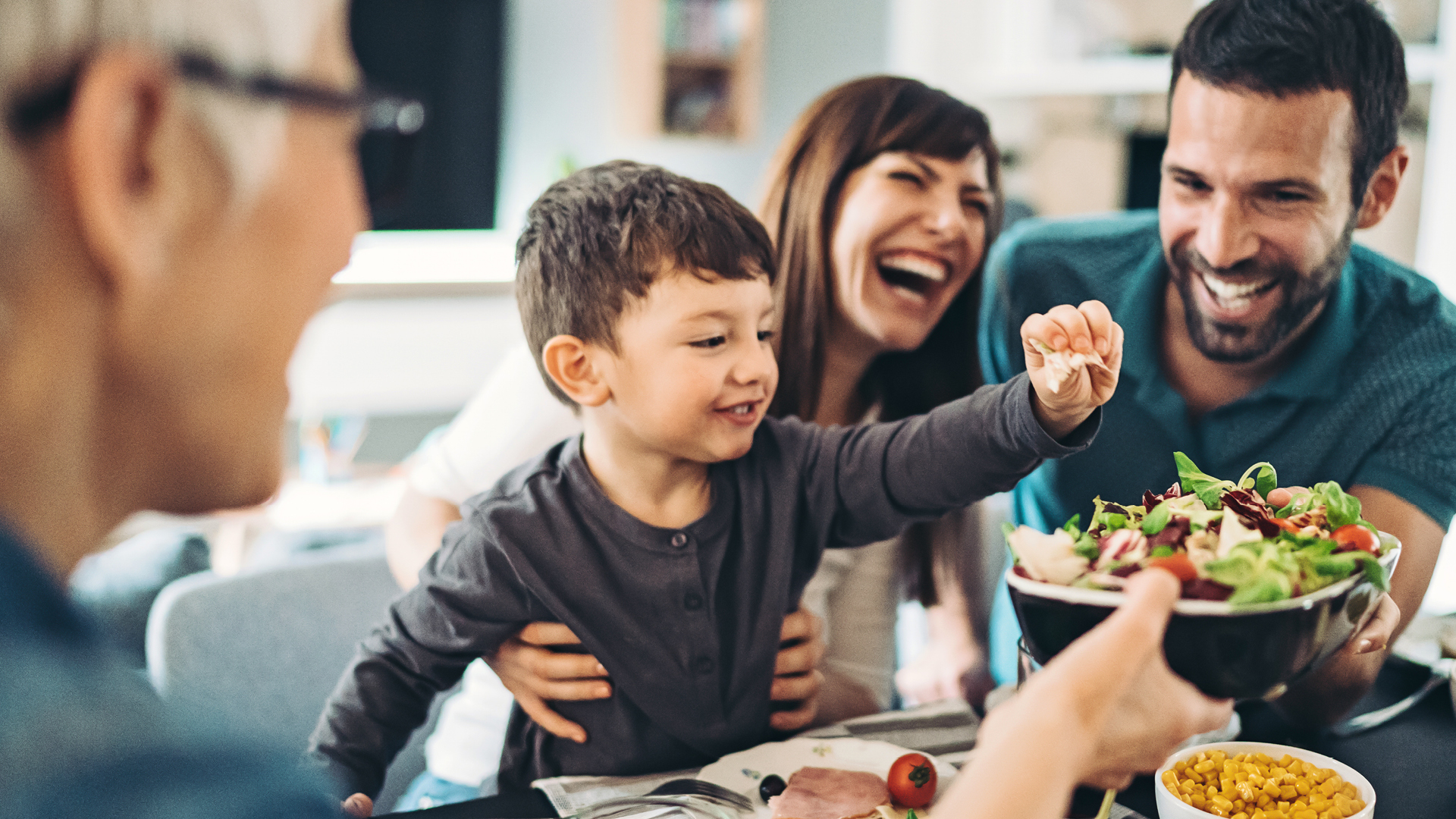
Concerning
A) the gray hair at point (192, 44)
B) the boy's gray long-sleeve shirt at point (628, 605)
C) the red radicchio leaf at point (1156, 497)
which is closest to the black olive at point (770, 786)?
the boy's gray long-sleeve shirt at point (628, 605)

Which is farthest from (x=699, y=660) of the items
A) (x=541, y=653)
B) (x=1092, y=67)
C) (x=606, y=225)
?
(x=1092, y=67)

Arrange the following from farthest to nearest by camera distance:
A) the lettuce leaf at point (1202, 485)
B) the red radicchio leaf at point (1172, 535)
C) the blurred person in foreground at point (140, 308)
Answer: the lettuce leaf at point (1202, 485) → the red radicchio leaf at point (1172, 535) → the blurred person in foreground at point (140, 308)

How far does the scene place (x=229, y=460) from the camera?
62 cm

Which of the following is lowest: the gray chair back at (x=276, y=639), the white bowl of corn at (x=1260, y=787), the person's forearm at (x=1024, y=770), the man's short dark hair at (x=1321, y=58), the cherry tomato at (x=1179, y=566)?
the gray chair back at (x=276, y=639)

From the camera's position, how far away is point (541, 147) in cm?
479

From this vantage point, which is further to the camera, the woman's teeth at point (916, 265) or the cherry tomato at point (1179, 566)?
the woman's teeth at point (916, 265)

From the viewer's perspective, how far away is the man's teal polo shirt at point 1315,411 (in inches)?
47.7

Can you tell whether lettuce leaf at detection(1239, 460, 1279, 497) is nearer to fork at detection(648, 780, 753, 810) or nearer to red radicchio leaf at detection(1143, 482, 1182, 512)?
red radicchio leaf at detection(1143, 482, 1182, 512)

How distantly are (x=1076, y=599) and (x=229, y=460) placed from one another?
528 mm

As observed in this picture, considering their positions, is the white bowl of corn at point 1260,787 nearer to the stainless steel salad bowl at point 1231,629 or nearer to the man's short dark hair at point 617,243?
the stainless steel salad bowl at point 1231,629

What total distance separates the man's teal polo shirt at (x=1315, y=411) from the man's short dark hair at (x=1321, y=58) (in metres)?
0.17

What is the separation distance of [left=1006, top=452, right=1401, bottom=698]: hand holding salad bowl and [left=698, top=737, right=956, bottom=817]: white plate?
0.28 m

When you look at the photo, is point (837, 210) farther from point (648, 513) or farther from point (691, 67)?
point (691, 67)

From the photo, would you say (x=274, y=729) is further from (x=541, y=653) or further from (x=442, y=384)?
(x=442, y=384)
